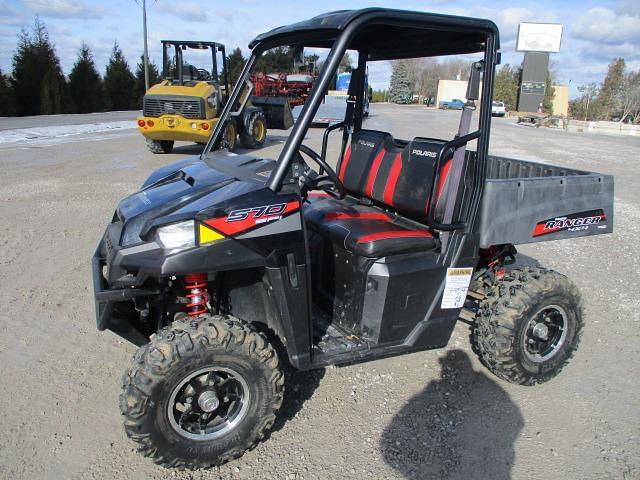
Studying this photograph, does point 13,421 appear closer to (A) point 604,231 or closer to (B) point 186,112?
(A) point 604,231

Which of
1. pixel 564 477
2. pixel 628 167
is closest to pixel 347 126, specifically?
pixel 564 477

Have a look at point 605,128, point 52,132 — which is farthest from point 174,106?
point 605,128

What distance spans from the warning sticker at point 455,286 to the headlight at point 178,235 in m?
1.51

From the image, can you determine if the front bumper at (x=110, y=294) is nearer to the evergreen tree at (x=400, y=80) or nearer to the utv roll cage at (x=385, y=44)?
the utv roll cage at (x=385, y=44)

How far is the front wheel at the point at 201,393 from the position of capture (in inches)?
90.8

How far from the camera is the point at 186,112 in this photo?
1157 cm

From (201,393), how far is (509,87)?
55929 millimetres

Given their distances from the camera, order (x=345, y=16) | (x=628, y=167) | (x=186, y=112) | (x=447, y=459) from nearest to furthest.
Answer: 1. (x=345, y=16)
2. (x=447, y=459)
3. (x=186, y=112)
4. (x=628, y=167)

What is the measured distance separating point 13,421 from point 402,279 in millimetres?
2249

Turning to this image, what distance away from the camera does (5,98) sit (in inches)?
889

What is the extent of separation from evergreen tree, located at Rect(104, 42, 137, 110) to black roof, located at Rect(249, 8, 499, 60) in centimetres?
2858

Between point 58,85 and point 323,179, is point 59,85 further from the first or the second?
point 323,179

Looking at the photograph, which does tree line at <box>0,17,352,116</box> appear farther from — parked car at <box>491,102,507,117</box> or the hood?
parked car at <box>491,102,507,117</box>

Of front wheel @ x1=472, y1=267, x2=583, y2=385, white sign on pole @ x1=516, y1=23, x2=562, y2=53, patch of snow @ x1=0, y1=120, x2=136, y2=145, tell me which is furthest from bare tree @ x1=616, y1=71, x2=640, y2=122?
front wheel @ x1=472, y1=267, x2=583, y2=385
